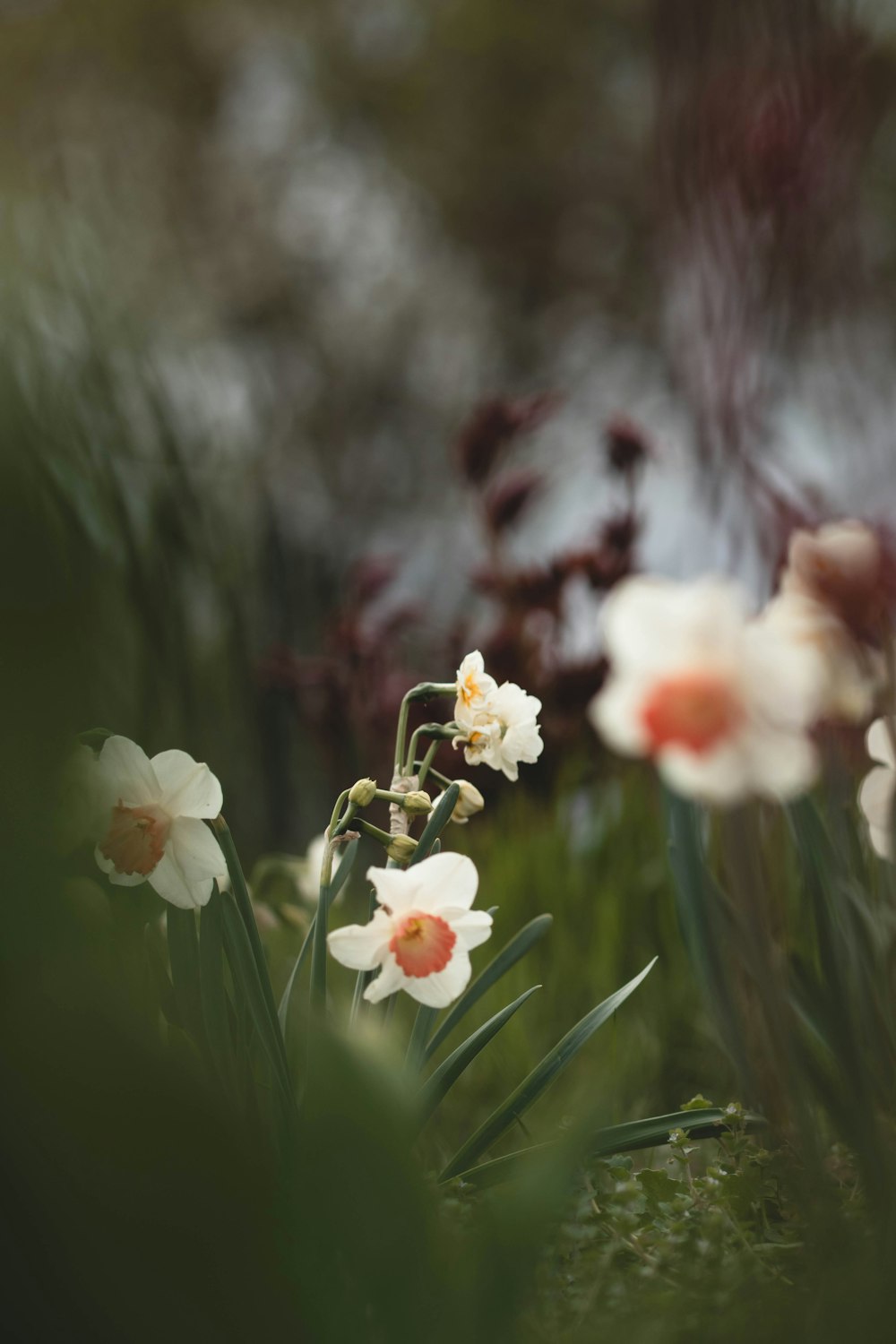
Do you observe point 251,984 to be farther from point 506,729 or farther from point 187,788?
point 506,729

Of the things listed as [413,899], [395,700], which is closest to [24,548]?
[413,899]

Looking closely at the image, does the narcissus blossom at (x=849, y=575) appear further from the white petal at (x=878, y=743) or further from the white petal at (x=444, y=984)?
the white petal at (x=444, y=984)

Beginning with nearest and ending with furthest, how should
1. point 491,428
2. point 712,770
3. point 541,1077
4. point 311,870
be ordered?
1. point 712,770
2. point 541,1077
3. point 311,870
4. point 491,428

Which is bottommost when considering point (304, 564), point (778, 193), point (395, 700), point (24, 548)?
point (24, 548)

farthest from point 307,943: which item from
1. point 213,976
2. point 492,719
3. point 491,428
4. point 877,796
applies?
point 491,428

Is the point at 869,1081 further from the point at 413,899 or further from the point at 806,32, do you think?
the point at 806,32

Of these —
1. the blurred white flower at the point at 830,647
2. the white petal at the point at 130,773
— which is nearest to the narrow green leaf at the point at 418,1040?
the white petal at the point at 130,773
